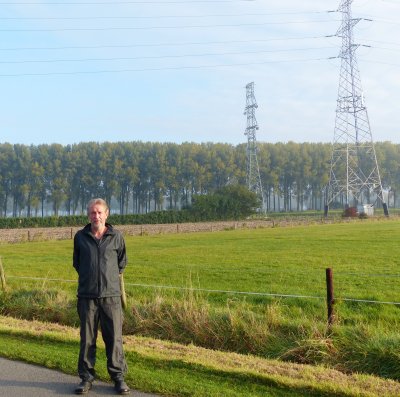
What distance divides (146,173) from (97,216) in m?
126

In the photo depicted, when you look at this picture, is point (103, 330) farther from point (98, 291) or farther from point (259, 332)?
point (259, 332)

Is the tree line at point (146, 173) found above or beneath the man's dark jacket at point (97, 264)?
above

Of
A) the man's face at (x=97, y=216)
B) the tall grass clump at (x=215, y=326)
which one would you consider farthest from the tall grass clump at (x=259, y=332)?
the man's face at (x=97, y=216)

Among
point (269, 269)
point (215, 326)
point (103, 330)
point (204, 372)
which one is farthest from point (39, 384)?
point (269, 269)

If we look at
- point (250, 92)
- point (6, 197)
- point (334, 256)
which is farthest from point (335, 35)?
point (6, 197)

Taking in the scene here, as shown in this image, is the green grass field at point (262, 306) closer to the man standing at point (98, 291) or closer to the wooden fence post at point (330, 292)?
the wooden fence post at point (330, 292)

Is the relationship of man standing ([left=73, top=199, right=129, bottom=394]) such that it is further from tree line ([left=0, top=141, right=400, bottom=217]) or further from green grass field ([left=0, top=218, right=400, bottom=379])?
tree line ([left=0, top=141, right=400, bottom=217])

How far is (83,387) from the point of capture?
6461mm

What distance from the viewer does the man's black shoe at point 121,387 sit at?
6387mm

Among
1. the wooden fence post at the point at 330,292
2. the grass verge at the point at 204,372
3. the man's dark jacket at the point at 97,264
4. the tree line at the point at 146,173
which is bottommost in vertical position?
the grass verge at the point at 204,372

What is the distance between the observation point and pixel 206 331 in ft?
33.2

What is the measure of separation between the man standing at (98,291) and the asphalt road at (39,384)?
0.17 meters

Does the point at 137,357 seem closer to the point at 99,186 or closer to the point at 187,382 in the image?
the point at 187,382

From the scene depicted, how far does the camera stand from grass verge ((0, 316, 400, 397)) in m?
6.49
